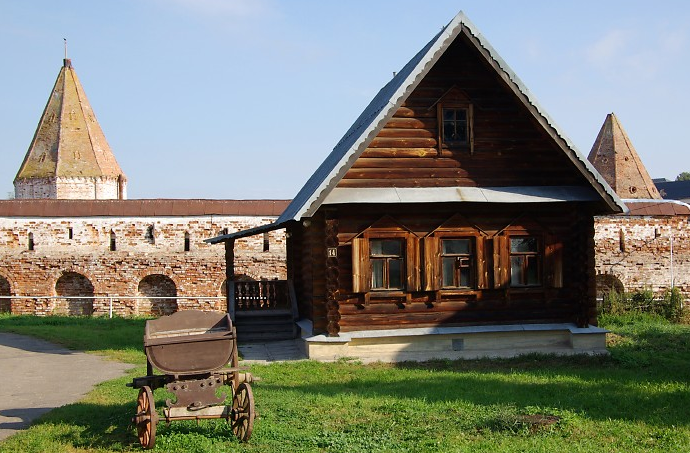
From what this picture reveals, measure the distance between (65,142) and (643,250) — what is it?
38784mm

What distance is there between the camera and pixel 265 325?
64.6ft

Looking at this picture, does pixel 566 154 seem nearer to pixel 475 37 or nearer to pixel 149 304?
pixel 475 37

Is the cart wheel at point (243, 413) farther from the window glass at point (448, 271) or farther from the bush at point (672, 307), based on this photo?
the bush at point (672, 307)

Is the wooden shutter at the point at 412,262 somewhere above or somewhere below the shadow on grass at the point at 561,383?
above

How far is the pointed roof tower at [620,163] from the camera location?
140 feet

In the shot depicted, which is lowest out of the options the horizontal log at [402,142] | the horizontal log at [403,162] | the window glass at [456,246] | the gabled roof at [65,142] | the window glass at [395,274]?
the window glass at [395,274]

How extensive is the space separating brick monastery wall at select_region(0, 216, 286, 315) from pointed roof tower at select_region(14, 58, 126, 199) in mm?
23354

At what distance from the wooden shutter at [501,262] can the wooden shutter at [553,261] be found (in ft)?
2.68

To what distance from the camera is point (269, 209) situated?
32.8 m

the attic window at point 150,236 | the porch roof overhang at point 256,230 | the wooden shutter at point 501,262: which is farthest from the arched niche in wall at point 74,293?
the wooden shutter at point 501,262

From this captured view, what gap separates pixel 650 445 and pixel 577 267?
26.6 feet

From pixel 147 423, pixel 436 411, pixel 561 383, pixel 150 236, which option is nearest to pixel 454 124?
pixel 561 383

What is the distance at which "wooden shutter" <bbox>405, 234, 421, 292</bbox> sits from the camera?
53.1ft

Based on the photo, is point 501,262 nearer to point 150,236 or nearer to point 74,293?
point 150,236
